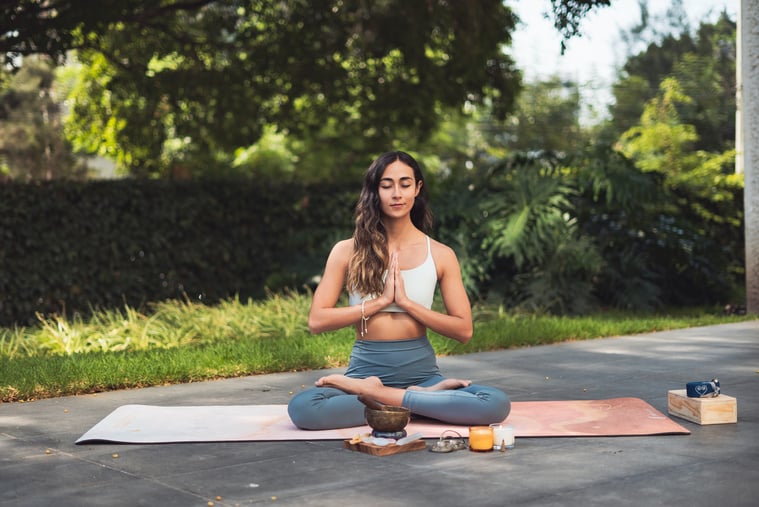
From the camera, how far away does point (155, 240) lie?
1412cm

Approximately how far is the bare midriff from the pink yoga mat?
0.51m

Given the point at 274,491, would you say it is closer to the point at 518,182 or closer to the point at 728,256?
the point at 518,182

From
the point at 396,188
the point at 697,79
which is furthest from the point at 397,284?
the point at 697,79

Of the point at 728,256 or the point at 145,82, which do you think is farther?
the point at 145,82

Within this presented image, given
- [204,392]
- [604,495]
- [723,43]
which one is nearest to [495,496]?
[604,495]

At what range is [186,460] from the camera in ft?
16.9

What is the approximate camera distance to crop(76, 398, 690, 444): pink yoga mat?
5.69 meters

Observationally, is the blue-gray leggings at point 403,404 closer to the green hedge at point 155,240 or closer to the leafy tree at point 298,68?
the green hedge at point 155,240

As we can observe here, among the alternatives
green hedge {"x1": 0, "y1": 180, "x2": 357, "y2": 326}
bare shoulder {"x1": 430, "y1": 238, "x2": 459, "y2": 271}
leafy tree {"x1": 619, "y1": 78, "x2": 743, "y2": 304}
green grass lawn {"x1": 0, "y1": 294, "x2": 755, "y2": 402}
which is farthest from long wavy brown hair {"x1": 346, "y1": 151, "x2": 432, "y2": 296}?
leafy tree {"x1": 619, "y1": 78, "x2": 743, "y2": 304}

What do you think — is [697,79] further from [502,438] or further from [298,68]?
[502,438]

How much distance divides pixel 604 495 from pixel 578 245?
28.2 feet

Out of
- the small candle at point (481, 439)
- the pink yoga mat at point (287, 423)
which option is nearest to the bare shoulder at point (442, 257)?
the pink yoga mat at point (287, 423)

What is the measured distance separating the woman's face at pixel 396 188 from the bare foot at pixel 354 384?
95cm

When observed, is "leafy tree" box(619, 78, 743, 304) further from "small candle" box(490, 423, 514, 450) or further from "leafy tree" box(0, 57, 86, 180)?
"leafy tree" box(0, 57, 86, 180)
